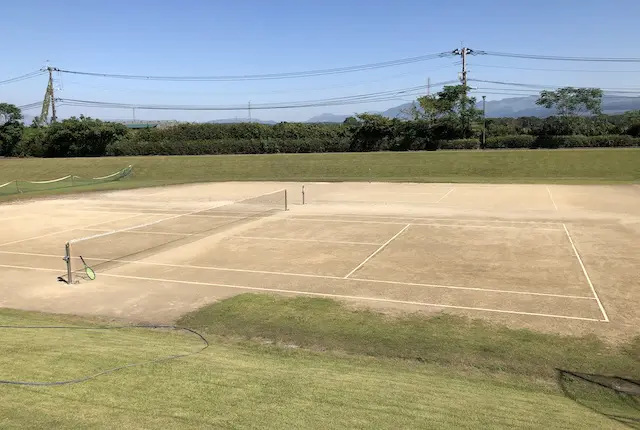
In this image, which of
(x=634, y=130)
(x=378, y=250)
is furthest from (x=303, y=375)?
(x=634, y=130)

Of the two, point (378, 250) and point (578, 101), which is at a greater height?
point (578, 101)

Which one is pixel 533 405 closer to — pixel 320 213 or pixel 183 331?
pixel 183 331

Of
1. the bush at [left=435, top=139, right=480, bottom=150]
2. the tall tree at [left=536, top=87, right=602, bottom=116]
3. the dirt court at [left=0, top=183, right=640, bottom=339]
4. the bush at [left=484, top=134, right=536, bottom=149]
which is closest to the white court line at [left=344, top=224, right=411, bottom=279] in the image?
the dirt court at [left=0, top=183, right=640, bottom=339]

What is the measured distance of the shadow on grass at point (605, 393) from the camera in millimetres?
6588

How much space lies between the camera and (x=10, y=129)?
7119 cm

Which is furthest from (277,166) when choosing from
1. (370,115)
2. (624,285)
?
(624,285)

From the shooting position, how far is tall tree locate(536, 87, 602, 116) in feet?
215

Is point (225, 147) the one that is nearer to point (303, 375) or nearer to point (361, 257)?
point (361, 257)

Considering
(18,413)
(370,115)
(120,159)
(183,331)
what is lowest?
(183,331)

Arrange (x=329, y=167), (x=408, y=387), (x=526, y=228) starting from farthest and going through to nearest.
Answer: (x=329, y=167) < (x=526, y=228) < (x=408, y=387)

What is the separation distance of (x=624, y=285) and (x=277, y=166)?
136 feet

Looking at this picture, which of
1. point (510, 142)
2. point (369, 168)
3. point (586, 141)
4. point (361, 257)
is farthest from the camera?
point (510, 142)

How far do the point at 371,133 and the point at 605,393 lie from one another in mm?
57772

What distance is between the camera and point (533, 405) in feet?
21.1
